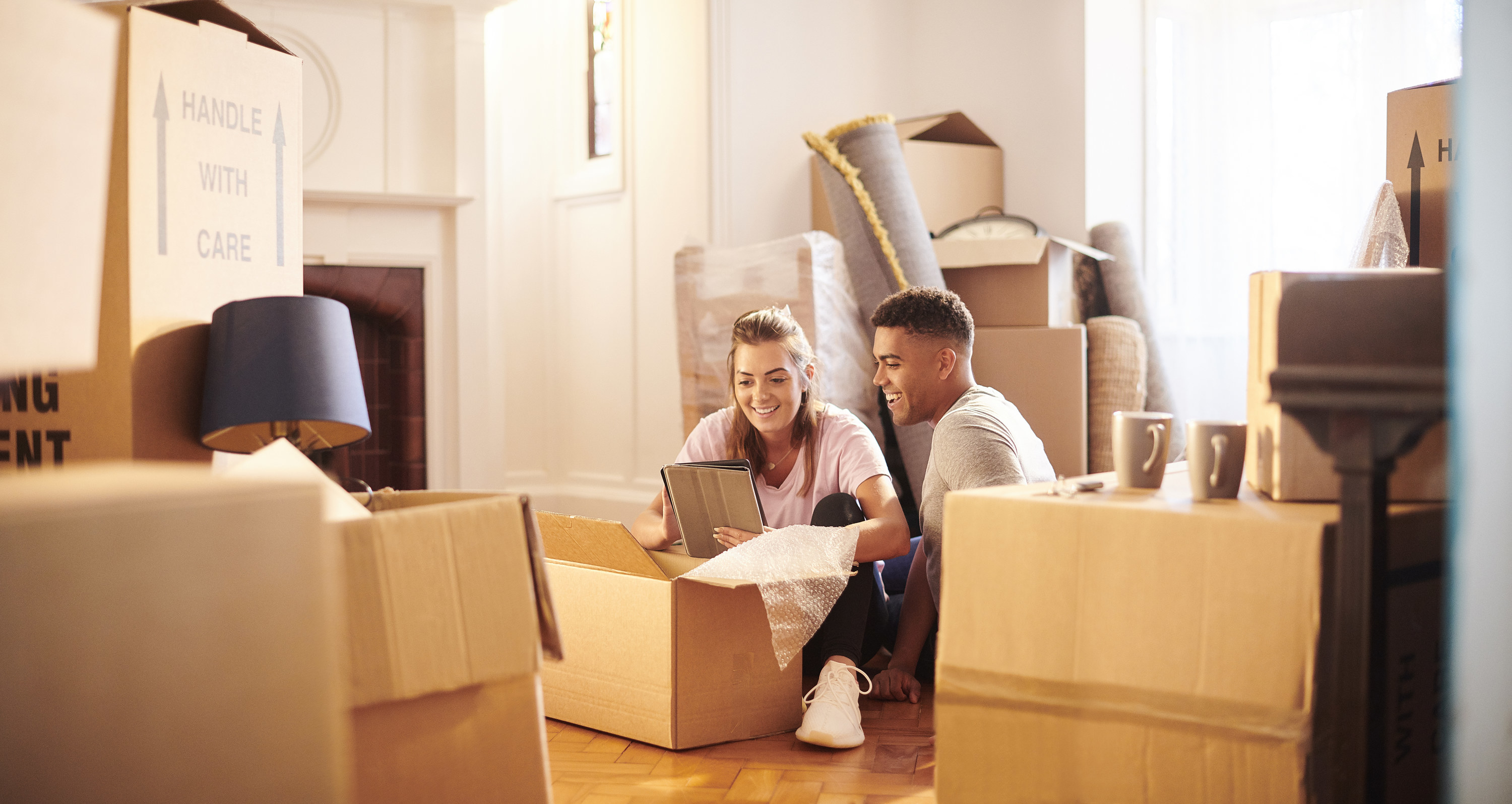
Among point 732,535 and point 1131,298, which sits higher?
point 1131,298

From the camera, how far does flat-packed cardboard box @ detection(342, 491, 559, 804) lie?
0.99 m

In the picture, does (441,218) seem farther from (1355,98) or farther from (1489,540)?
(1489,540)

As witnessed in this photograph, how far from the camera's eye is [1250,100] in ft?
13.0

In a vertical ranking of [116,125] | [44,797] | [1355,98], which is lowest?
[44,797]

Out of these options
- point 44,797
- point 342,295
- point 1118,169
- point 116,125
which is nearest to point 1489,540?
point 44,797

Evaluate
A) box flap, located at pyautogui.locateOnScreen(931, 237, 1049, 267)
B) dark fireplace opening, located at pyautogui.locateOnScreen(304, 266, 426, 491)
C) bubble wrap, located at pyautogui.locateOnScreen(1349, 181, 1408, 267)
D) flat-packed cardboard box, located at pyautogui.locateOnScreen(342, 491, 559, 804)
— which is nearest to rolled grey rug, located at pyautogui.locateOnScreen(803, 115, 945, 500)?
box flap, located at pyautogui.locateOnScreen(931, 237, 1049, 267)

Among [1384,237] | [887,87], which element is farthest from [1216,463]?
[887,87]

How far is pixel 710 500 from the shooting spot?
6.81 ft

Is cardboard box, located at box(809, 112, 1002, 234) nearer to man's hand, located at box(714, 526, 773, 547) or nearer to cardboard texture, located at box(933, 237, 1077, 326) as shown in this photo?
cardboard texture, located at box(933, 237, 1077, 326)

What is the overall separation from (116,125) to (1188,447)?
1.46 m

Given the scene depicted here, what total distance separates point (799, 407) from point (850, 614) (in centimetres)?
49

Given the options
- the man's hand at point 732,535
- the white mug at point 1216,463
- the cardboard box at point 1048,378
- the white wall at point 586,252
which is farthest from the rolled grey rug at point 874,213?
the white mug at point 1216,463

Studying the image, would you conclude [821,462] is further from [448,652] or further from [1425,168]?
[448,652]

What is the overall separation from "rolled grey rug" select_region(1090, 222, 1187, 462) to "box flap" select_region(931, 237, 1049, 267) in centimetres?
52
